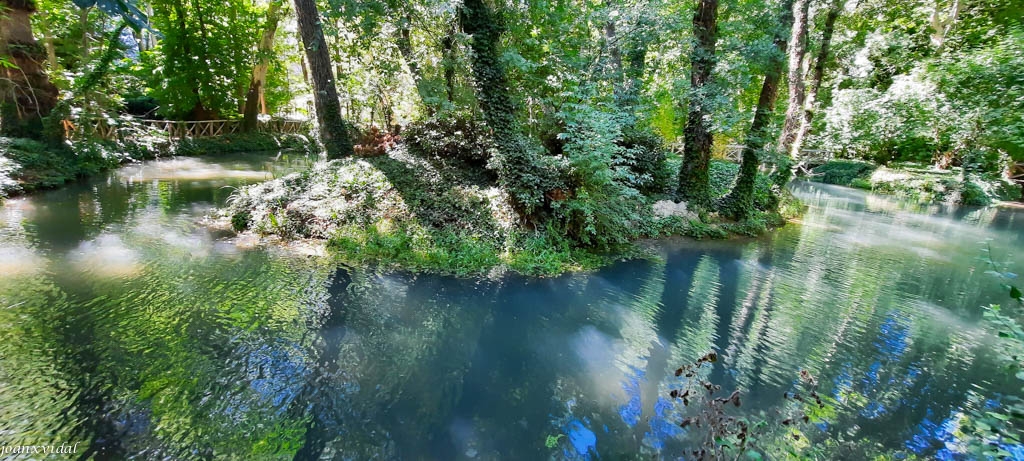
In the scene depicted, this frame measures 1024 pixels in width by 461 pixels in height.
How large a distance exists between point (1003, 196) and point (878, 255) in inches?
597

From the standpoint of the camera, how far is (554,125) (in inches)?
365

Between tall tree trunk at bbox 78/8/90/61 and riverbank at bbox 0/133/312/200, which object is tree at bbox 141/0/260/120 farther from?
riverbank at bbox 0/133/312/200

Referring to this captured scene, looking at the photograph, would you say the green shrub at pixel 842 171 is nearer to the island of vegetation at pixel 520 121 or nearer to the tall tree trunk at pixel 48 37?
the island of vegetation at pixel 520 121

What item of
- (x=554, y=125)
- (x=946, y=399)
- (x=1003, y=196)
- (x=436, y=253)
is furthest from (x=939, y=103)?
(x=436, y=253)

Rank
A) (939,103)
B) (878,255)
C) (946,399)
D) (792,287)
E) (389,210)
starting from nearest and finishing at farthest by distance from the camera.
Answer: (946,399), (792,287), (389,210), (878,255), (939,103)

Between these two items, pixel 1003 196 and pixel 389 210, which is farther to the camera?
pixel 1003 196

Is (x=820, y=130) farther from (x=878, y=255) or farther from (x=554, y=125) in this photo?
(x=554, y=125)

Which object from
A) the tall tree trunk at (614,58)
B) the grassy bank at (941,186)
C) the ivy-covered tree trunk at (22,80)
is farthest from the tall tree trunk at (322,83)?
the grassy bank at (941,186)

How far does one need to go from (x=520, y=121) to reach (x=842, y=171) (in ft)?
70.5

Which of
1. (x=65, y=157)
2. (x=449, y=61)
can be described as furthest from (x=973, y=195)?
(x=65, y=157)

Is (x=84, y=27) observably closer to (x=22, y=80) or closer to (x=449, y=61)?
(x=22, y=80)

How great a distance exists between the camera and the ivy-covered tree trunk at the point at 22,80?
10648mm

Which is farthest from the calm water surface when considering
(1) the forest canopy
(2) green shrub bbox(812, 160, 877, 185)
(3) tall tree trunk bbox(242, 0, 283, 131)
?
(2) green shrub bbox(812, 160, 877, 185)

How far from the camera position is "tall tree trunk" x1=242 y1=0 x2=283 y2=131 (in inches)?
739
